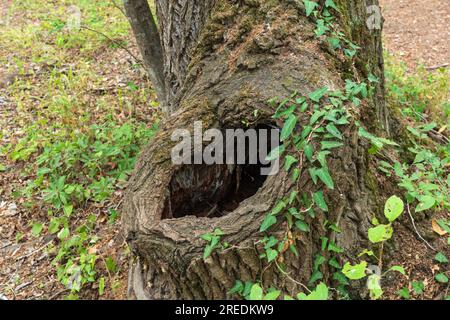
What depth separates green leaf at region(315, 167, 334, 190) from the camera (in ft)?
6.36

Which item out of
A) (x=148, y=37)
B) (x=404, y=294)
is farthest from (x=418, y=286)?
(x=148, y=37)

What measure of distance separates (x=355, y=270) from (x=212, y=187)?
42.0 inches

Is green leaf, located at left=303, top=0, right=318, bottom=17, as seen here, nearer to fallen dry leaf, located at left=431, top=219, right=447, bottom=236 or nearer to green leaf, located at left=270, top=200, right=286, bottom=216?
green leaf, located at left=270, top=200, right=286, bottom=216

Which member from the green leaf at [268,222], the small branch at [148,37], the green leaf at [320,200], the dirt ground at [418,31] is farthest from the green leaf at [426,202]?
the dirt ground at [418,31]

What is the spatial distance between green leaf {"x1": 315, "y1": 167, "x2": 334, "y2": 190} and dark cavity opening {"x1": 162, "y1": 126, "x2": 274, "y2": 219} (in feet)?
1.86

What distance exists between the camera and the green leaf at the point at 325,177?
1.94 meters

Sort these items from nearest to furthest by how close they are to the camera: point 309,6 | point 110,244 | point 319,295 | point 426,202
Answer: point 319,295
point 426,202
point 309,6
point 110,244

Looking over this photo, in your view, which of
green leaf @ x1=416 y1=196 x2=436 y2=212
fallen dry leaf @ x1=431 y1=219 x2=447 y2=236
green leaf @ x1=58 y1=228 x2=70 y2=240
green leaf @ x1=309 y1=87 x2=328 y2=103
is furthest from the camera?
green leaf @ x1=58 y1=228 x2=70 y2=240

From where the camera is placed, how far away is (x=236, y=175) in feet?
9.27

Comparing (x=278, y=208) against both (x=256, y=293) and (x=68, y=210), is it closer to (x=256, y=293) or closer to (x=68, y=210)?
(x=256, y=293)

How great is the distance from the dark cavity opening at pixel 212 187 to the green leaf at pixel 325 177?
22.3 inches

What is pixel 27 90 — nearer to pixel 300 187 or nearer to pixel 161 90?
pixel 161 90

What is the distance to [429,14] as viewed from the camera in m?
6.46

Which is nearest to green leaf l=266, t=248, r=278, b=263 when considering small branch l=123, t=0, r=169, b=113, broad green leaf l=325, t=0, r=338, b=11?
broad green leaf l=325, t=0, r=338, b=11
